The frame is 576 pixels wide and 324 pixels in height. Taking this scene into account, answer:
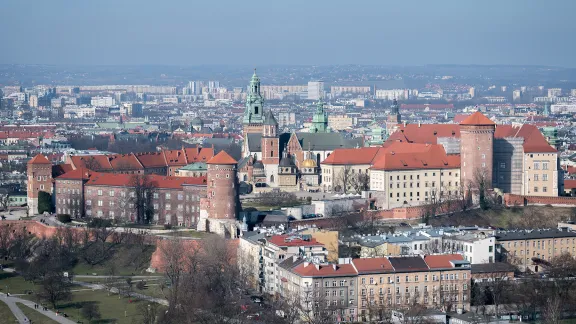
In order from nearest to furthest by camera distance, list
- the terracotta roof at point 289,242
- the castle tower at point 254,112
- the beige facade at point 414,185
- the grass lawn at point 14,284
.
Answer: the terracotta roof at point 289,242
the grass lawn at point 14,284
the beige facade at point 414,185
the castle tower at point 254,112

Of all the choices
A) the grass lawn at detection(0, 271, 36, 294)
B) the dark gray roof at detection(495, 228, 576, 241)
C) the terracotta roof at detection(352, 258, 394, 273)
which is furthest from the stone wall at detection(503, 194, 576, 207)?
the grass lawn at detection(0, 271, 36, 294)

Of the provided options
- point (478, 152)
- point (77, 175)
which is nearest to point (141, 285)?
point (77, 175)

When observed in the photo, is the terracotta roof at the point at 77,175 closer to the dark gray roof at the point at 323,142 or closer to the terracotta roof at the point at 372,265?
the dark gray roof at the point at 323,142

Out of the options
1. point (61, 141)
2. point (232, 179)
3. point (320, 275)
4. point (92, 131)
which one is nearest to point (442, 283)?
point (320, 275)

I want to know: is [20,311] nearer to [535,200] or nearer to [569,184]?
[535,200]

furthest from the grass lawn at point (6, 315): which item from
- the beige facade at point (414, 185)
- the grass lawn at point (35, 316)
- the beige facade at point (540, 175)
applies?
the beige facade at point (540, 175)

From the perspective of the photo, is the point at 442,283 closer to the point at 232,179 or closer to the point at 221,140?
the point at 232,179

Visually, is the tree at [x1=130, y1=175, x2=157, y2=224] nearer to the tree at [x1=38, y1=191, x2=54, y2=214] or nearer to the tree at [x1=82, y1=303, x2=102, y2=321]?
the tree at [x1=38, y1=191, x2=54, y2=214]
